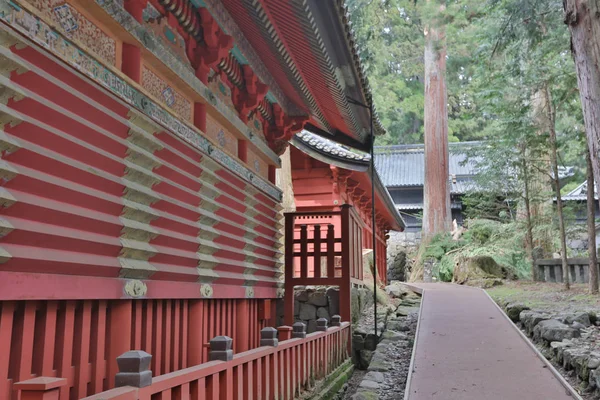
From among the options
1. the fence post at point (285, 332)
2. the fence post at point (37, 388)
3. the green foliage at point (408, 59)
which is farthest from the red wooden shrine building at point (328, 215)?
the fence post at point (37, 388)

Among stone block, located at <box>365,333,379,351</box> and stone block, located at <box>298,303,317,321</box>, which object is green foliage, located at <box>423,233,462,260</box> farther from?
stone block, located at <box>298,303,317,321</box>

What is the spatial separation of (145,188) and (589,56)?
5412 millimetres

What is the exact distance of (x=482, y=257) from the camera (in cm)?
1975

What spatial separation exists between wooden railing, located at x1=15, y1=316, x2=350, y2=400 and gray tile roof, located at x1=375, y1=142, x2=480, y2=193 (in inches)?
1158

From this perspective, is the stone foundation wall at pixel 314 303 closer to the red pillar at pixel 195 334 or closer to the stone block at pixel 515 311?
the red pillar at pixel 195 334

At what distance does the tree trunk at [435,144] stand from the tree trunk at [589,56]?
1960 cm

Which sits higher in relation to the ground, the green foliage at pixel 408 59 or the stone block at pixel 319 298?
the green foliage at pixel 408 59

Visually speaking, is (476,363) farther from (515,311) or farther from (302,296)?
(515,311)

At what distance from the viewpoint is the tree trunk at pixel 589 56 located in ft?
20.3

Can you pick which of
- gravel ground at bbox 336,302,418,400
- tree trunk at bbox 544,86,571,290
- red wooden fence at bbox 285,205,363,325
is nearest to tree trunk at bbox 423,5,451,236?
tree trunk at bbox 544,86,571,290

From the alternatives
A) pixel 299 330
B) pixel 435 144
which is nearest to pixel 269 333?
pixel 299 330

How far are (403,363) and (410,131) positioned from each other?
33922 mm

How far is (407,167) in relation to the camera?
125ft

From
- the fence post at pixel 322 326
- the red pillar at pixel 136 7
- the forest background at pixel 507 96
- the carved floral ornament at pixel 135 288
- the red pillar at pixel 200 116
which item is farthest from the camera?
the forest background at pixel 507 96
